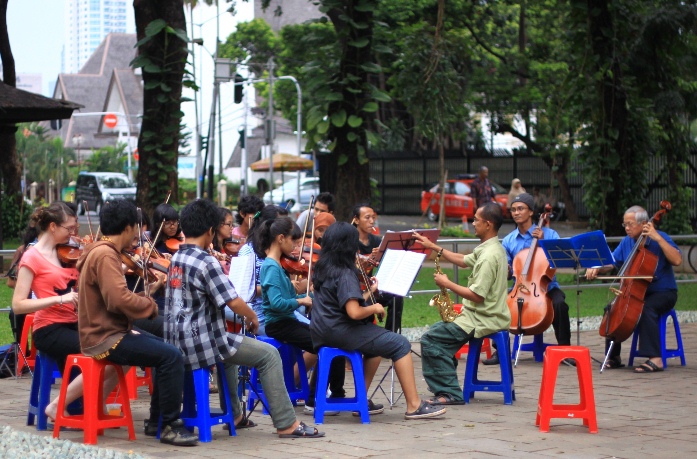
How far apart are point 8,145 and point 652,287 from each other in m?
18.3

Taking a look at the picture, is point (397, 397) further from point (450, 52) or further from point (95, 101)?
point (95, 101)

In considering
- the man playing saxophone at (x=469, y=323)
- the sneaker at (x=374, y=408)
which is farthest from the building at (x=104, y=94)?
the sneaker at (x=374, y=408)

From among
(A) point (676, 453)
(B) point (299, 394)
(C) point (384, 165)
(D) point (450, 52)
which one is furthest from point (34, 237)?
(C) point (384, 165)

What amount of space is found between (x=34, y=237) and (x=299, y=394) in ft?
9.15

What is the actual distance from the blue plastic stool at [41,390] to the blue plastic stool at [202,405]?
3.41ft

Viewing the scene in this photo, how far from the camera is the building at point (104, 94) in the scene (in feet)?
251

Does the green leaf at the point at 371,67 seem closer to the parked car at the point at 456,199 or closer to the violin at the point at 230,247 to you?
the violin at the point at 230,247

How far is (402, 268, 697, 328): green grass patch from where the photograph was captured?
→ 14422 mm

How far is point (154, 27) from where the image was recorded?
13.7 metres

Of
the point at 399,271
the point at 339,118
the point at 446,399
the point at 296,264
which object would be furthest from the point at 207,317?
the point at 339,118

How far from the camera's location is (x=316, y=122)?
44.8 feet

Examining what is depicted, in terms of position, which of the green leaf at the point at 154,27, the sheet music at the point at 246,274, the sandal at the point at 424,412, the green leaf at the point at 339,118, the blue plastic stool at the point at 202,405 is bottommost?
the sandal at the point at 424,412

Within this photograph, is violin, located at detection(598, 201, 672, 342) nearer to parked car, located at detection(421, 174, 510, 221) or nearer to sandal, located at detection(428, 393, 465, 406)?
sandal, located at detection(428, 393, 465, 406)

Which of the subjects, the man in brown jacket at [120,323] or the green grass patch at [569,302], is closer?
the man in brown jacket at [120,323]
